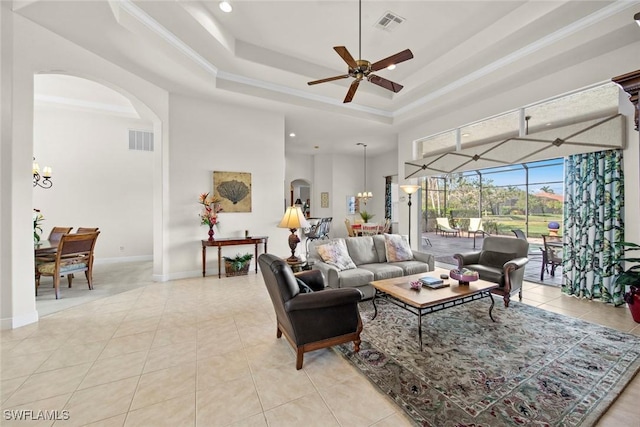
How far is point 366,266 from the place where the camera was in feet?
13.2

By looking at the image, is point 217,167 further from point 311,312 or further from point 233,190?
point 311,312

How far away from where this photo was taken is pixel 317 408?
5.77 ft

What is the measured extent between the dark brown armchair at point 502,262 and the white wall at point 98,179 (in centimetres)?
750

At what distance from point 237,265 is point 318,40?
14.0 ft

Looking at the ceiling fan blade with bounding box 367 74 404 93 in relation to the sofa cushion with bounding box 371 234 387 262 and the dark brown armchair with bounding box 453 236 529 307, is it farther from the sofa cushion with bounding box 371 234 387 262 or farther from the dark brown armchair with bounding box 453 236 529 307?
the dark brown armchair with bounding box 453 236 529 307

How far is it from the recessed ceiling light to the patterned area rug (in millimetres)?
4310

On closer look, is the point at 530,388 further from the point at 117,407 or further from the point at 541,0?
the point at 541,0

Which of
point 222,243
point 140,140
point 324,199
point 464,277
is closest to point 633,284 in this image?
point 464,277

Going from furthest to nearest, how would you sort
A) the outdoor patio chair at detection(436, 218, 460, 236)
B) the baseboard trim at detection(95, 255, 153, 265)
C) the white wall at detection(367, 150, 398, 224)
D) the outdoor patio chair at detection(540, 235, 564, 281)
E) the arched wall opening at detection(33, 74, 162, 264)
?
the white wall at detection(367, 150, 398, 224)
the outdoor patio chair at detection(436, 218, 460, 236)
the baseboard trim at detection(95, 255, 153, 265)
the arched wall opening at detection(33, 74, 162, 264)
the outdoor patio chair at detection(540, 235, 564, 281)

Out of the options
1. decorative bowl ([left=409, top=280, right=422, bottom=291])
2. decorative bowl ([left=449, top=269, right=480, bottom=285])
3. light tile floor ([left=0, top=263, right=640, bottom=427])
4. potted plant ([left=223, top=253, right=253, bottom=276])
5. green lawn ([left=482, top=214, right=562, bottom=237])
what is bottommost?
light tile floor ([left=0, top=263, right=640, bottom=427])

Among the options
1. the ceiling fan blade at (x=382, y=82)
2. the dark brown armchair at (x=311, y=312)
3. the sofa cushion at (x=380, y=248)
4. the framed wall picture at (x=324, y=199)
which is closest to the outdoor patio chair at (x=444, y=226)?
the framed wall picture at (x=324, y=199)

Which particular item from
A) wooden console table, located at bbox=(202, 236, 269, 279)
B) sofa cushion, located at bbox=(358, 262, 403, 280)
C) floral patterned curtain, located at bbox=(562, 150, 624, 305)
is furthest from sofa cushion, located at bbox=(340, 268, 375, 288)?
floral patterned curtain, located at bbox=(562, 150, 624, 305)

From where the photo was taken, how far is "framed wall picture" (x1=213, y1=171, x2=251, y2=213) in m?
5.26

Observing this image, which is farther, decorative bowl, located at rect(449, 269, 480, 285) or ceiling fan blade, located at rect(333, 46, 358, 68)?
decorative bowl, located at rect(449, 269, 480, 285)
